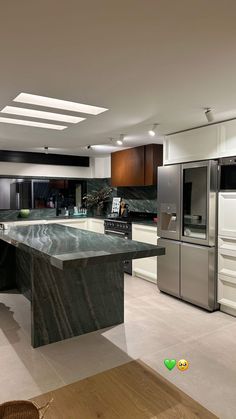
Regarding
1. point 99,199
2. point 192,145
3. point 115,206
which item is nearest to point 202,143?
point 192,145

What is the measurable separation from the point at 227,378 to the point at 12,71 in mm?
2811

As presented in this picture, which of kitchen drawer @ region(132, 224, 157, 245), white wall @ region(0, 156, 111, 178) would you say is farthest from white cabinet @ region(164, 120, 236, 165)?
white wall @ region(0, 156, 111, 178)

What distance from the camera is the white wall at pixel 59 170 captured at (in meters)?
5.90

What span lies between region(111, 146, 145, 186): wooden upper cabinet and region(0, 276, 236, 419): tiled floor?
237 centimetres

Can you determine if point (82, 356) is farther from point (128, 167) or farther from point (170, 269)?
point (128, 167)

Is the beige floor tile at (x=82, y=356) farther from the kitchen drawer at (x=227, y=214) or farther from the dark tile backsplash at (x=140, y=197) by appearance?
the dark tile backsplash at (x=140, y=197)

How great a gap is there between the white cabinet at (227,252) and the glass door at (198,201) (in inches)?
4.5

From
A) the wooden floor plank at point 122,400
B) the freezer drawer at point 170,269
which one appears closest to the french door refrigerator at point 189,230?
the freezer drawer at point 170,269

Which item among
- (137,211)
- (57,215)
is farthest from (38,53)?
(57,215)

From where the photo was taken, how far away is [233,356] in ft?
8.67

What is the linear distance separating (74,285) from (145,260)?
210 cm

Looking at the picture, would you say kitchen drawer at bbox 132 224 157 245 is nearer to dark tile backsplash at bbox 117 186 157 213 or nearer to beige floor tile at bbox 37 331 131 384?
dark tile backsplash at bbox 117 186 157 213

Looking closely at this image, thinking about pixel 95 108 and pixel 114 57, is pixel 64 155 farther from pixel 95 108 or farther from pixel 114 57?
pixel 114 57

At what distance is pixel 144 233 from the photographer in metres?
4.85
